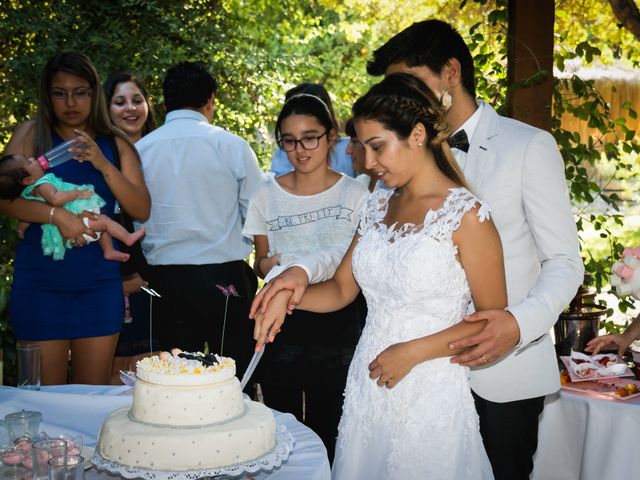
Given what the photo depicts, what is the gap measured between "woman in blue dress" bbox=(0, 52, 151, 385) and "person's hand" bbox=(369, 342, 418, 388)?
1.51 metres

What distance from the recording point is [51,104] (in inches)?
143

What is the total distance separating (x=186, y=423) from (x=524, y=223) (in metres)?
1.14

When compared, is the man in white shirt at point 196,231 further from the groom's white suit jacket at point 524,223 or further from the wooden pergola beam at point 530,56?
the groom's white suit jacket at point 524,223

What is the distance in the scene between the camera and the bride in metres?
2.27

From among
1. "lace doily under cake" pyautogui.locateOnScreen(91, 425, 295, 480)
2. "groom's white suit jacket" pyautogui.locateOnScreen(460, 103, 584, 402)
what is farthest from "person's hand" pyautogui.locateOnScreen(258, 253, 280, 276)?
"lace doily under cake" pyautogui.locateOnScreen(91, 425, 295, 480)

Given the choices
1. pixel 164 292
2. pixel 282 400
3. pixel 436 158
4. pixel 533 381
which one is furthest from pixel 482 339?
pixel 164 292

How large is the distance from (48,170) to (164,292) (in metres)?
0.99

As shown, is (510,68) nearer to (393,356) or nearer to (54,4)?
(393,356)

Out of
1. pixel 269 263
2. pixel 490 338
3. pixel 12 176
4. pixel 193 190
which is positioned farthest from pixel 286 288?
pixel 193 190

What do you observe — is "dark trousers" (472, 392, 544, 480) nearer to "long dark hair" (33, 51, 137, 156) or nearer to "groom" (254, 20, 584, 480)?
"groom" (254, 20, 584, 480)

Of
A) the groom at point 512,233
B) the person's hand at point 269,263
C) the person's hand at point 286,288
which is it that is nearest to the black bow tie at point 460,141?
the groom at point 512,233

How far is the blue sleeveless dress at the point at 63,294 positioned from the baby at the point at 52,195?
2.8 inches

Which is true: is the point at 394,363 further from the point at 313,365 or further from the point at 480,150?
the point at 313,365

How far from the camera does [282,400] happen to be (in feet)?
11.8
